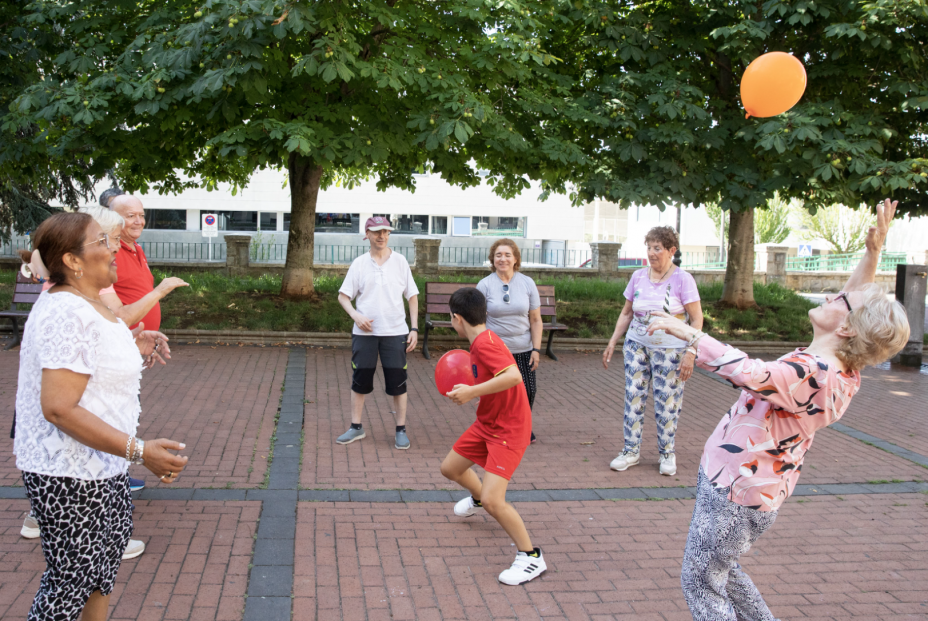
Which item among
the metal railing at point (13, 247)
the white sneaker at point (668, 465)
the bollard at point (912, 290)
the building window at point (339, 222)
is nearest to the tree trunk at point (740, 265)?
the bollard at point (912, 290)

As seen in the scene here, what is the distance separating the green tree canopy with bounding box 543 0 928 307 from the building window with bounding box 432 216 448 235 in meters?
28.0

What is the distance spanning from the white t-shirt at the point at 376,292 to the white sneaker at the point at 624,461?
2031 mm

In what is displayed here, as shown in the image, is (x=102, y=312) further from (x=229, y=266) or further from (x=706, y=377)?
(x=229, y=266)

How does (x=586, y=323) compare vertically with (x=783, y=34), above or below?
below

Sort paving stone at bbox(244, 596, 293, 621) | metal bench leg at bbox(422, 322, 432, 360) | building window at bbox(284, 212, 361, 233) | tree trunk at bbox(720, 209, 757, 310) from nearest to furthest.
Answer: paving stone at bbox(244, 596, 293, 621) < metal bench leg at bbox(422, 322, 432, 360) < tree trunk at bbox(720, 209, 757, 310) < building window at bbox(284, 212, 361, 233)

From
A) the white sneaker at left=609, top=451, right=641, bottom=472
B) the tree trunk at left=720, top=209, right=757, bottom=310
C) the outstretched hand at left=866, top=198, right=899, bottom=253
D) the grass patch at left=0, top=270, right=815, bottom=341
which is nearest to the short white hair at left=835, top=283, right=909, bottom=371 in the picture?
the outstretched hand at left=866, top=198, right=899, bottom=253

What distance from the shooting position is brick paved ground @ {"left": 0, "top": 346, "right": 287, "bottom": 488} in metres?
5.24

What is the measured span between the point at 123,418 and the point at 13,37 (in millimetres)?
9810

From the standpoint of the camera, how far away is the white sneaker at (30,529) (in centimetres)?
397

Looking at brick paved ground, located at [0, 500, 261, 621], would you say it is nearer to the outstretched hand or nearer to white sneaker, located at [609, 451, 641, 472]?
white sneaker, located at [609, 451, 641, 472]

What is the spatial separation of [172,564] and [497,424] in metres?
1.87

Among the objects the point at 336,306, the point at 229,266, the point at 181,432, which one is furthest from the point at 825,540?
the point at 229,266

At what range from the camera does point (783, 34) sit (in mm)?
11344

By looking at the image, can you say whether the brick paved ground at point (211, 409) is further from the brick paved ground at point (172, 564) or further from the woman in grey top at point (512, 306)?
the woman in grey top at point (512, 306)
